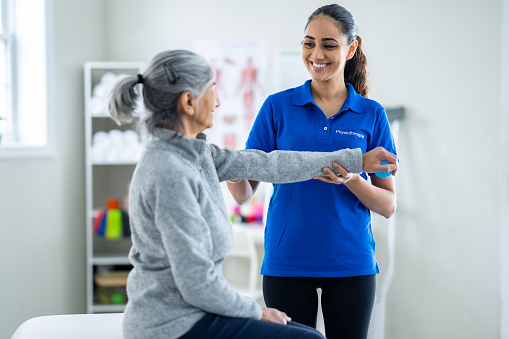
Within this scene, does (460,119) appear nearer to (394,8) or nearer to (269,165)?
(394,8)

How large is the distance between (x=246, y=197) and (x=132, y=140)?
6.42 feet

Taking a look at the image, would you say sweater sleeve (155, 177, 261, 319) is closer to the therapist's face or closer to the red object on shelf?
the therapist's face

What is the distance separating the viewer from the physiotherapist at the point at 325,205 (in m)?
1.45

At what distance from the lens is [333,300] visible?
1459 millimetres

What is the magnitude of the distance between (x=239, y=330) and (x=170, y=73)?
56 centimetres

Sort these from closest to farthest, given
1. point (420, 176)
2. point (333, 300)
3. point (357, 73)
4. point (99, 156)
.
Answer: point (333, 300), point (357, 73), point (420, 176), point (99, 156)

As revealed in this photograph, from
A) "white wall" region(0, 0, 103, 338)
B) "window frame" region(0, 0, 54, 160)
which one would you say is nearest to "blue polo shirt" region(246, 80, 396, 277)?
"white wall" region(0, 0, 103, 338)

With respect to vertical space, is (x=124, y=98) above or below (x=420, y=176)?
above

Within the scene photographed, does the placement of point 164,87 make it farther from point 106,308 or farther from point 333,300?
point 106,308

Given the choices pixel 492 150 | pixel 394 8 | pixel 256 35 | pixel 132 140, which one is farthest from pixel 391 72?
pixel 132 140

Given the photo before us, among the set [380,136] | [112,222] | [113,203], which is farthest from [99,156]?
[380,136]

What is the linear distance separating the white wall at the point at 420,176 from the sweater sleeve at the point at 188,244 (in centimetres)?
204

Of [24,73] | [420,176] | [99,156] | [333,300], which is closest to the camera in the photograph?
[333,300]

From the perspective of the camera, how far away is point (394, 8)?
303cm
